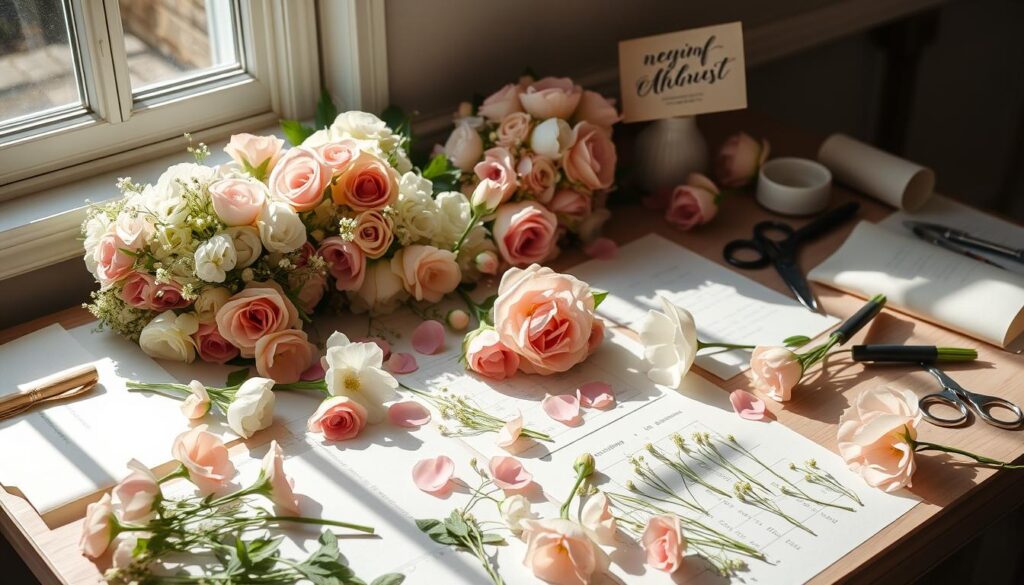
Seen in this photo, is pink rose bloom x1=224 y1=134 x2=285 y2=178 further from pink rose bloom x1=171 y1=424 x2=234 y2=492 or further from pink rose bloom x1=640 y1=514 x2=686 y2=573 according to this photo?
pink rose bloom x1=640 y1=514 x2=686 y2=573

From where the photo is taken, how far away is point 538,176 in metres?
1.36

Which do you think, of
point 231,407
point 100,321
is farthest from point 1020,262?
point 100,321

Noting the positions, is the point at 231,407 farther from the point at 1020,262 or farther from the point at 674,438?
the point at 1020,262

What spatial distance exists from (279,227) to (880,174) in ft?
2.84

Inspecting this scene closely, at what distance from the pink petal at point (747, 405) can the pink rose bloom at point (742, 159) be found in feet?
1.63

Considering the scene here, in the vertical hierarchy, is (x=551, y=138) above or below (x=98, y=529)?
above

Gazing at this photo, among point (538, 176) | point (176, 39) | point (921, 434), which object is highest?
point (176, 39)

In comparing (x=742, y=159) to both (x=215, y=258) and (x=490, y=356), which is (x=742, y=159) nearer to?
(x=490, y=356)

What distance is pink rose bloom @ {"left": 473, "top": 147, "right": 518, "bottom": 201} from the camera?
1.33m

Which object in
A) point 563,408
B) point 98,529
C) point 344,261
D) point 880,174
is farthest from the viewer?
point 880,174

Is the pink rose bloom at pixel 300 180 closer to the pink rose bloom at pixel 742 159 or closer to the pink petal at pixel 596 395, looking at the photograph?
the pink petal at pixel 596 395

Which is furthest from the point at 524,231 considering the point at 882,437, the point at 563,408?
the point at 882,437

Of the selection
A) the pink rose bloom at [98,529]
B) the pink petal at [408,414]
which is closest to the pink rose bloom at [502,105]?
the pink petal at [408,414]

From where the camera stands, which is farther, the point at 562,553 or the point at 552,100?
the point at 552,100
